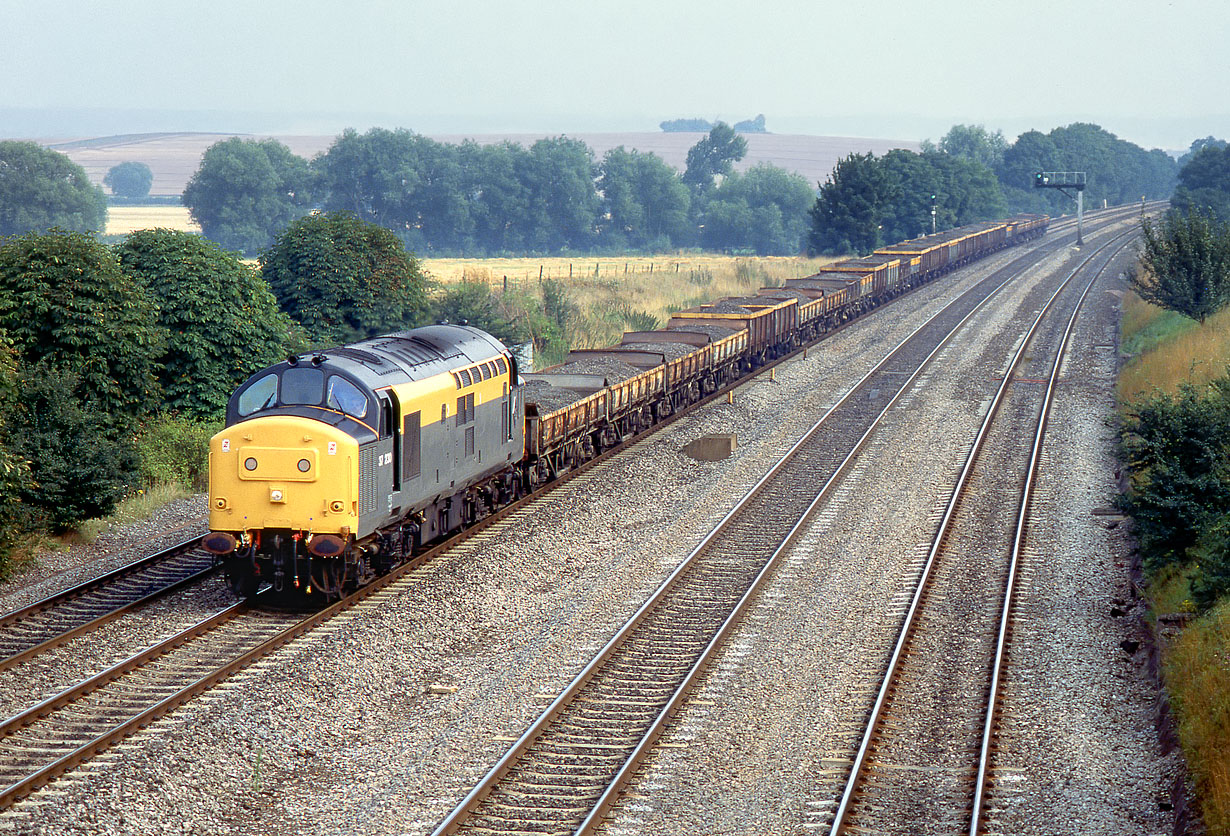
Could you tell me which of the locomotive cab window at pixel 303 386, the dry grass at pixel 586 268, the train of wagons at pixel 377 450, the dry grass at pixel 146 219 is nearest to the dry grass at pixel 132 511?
the train of wagons at pixel 377 450

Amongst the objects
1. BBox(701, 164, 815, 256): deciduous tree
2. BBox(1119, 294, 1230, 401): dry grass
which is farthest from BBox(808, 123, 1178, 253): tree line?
BBox(1119, 294, 1230, 401): dry grass

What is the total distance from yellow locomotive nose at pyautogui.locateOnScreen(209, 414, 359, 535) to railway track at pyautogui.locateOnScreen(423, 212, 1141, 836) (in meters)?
4.18

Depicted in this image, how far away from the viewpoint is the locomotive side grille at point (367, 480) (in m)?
16.4

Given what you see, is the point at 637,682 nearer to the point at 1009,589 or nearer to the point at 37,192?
the point at 1009,589

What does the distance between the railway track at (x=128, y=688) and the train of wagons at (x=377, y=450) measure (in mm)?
816

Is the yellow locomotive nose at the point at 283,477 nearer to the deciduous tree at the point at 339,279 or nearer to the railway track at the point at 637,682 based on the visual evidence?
the railway track at the point at 637,682

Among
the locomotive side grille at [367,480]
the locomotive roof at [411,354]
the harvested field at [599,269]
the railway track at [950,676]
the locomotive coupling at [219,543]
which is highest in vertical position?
the harvested field at [599,269]

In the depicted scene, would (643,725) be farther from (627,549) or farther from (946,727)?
(627,549)

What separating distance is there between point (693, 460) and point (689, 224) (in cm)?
10635

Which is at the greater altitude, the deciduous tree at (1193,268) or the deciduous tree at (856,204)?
the deciduous tree at (856,204)

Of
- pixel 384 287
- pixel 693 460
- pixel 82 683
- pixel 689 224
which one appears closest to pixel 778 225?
pixel 689 224

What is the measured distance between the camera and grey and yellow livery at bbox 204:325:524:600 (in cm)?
1628

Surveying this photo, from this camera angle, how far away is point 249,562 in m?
17.1

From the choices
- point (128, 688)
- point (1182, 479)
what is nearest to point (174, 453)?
point (128, 688)
